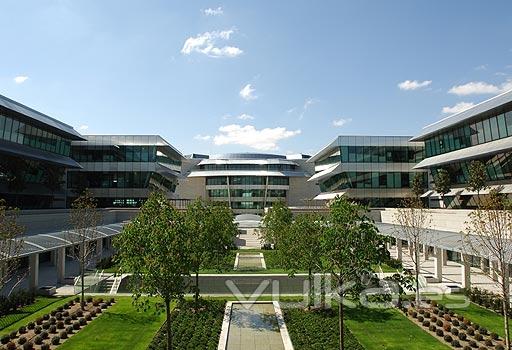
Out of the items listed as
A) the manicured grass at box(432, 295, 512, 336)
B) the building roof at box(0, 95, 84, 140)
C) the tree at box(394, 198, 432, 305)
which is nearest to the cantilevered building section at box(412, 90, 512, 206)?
the tree at box(394, 198, 432, 305)

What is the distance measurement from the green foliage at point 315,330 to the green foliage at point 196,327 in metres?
4.36

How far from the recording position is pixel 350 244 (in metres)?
18.5

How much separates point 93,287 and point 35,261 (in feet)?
16.2

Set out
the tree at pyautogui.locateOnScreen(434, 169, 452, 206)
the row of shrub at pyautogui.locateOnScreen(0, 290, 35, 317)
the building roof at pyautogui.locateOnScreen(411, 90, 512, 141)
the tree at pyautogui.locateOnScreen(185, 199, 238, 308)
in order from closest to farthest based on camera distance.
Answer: the row of shrub at pyautogui.locateOnScreen(0, 290, 35, 317)
the tree at pyautogui.locateOnScreen(185, 199, 238, 308)
the building roof at pyautogui.locateOnScreen(411, 90, 512, 141)
the tree at pyautogui.locateOnScreen(434, 169, 452, 206)

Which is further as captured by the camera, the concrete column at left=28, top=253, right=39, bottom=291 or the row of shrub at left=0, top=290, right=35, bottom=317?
the concrete column at left=28, top=253, right=39, bottom=291

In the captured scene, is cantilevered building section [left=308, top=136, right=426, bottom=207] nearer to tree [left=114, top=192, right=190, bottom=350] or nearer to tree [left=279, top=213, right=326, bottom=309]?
tree [left=279, top=213, right=326, bottom=309]

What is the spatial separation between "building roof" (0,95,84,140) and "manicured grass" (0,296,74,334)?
24.9m

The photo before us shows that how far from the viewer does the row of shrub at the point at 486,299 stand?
28878 millimetres

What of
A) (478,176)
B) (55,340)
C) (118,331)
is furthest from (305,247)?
(478,176)

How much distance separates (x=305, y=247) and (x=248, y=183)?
86.5 m

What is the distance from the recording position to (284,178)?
116 m

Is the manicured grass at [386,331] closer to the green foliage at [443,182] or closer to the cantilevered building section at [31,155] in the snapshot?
the green foliage at [443,182]

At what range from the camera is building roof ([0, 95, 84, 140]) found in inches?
1903

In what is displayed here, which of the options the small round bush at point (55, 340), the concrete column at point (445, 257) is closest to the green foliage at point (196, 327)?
the small round bush at point (55, 340)
